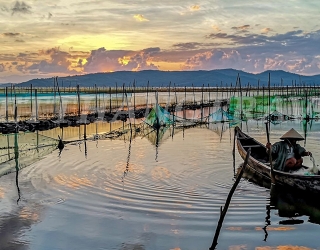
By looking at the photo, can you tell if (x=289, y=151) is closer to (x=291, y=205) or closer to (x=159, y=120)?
(x=291, y=205)

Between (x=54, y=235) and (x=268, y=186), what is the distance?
5.67m

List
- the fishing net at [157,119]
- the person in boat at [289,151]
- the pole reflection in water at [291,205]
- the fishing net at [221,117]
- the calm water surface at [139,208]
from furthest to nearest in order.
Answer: the fishing net at [221,117] → the fishing net at [157,119] → the person in boat at [289,151] → the pole reflection in water at [291,205] → the calm water surface at [139,208]

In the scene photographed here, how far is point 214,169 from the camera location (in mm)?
13430

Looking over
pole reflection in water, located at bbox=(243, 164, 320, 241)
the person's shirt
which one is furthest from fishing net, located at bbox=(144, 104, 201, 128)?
pole reflection in water, located at bbox=(243, 164, 320, 241)

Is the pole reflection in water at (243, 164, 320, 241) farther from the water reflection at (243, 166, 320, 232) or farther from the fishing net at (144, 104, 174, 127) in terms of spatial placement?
the fishing net at (144, 104, 174, 127)

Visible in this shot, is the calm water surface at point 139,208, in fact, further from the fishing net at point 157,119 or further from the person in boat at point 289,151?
the fishing net at point 157,119

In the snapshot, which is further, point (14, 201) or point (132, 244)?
point (14, 201)

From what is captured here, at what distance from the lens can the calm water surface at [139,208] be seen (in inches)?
295

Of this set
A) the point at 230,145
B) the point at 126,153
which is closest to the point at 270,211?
the point at 126,153

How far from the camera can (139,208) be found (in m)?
9.15

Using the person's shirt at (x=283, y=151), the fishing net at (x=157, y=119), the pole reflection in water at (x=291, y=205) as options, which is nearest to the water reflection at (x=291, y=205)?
the pole reflection in water at (x=291, y=205)

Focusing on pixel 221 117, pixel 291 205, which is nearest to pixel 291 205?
pixel 291 205

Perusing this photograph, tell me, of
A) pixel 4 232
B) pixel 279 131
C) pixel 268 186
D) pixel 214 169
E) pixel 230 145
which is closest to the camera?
pixel 4 232

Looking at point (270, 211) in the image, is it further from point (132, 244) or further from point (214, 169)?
point (214, 169)
